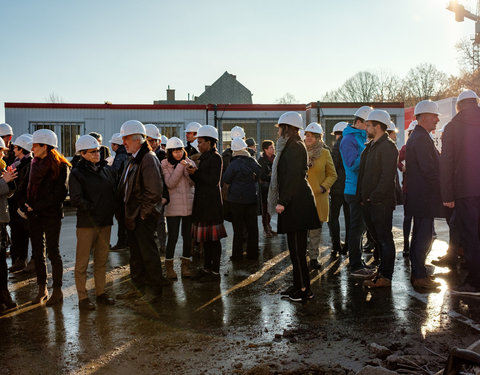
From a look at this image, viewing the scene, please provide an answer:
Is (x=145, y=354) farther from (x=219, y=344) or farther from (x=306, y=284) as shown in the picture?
(x=306, y=284)

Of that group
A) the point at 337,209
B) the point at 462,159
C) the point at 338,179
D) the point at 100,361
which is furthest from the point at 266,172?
the point at 100,361

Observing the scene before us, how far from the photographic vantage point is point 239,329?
4914 millimetres

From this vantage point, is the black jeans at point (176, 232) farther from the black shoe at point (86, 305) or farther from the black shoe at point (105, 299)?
Answer: the black shoe at point (86, 305)

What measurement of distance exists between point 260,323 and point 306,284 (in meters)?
0.98

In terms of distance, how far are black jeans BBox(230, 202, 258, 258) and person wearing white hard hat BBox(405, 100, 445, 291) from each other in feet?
9.07

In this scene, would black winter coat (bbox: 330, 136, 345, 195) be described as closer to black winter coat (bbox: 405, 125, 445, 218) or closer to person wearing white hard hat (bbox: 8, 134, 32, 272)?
black winter coat (bbox: 405, 125, 445, 218)

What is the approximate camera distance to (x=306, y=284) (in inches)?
231

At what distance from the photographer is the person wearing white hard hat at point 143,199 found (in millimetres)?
5801

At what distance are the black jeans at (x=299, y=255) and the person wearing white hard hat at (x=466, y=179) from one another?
1.78 metres

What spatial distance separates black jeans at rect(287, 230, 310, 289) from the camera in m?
5.81

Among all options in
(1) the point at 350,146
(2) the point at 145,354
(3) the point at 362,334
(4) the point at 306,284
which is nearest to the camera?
(2) the point at 145,354

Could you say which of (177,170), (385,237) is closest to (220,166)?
(177,170)

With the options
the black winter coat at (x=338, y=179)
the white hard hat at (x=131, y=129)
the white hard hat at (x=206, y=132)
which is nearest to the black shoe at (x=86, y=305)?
the white hard hat at (x=131, y=129)

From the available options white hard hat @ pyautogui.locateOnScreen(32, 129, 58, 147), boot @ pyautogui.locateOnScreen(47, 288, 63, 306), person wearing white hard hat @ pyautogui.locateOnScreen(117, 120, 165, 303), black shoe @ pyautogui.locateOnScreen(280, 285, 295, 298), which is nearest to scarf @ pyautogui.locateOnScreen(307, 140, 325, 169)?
black shoe @ pyautogui.locateOnScreen(280, 285, 295, 298)
